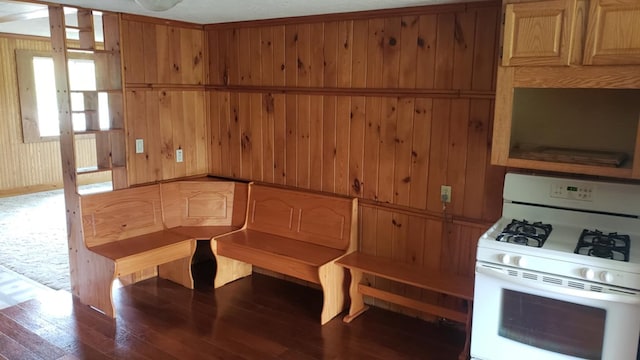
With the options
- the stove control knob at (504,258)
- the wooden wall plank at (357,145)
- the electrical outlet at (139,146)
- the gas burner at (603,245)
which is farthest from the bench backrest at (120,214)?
the gas burner at (603,245)

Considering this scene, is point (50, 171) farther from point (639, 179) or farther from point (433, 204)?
point (639, 179)

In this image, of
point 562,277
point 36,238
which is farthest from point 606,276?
point 36,238

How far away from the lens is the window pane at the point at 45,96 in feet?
25.3

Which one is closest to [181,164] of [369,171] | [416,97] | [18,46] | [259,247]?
[259,247]

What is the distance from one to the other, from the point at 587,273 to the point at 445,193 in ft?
4.14

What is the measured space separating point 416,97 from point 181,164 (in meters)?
2.28

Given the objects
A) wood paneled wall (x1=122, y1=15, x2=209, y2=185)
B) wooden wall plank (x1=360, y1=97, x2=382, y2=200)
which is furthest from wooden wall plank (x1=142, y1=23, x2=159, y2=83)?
wooden wall plank (x1=360, y1=97, x2=382, y2=200)

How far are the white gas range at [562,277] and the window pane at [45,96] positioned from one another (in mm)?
7281

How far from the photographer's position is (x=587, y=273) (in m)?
2.25

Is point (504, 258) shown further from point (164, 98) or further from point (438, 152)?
point (164, 98)

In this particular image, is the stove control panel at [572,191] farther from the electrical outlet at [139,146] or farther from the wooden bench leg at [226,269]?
the electrical outlet at [139,146]

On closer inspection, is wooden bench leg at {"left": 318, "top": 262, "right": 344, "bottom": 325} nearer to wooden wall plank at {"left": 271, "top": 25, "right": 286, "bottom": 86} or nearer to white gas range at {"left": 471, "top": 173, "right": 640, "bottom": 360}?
white gas range at {"left": 471, "top": 173, "right": 640, "bottom": 360}

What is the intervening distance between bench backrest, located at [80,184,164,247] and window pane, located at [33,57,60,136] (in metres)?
4.56

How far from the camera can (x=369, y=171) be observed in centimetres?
375
